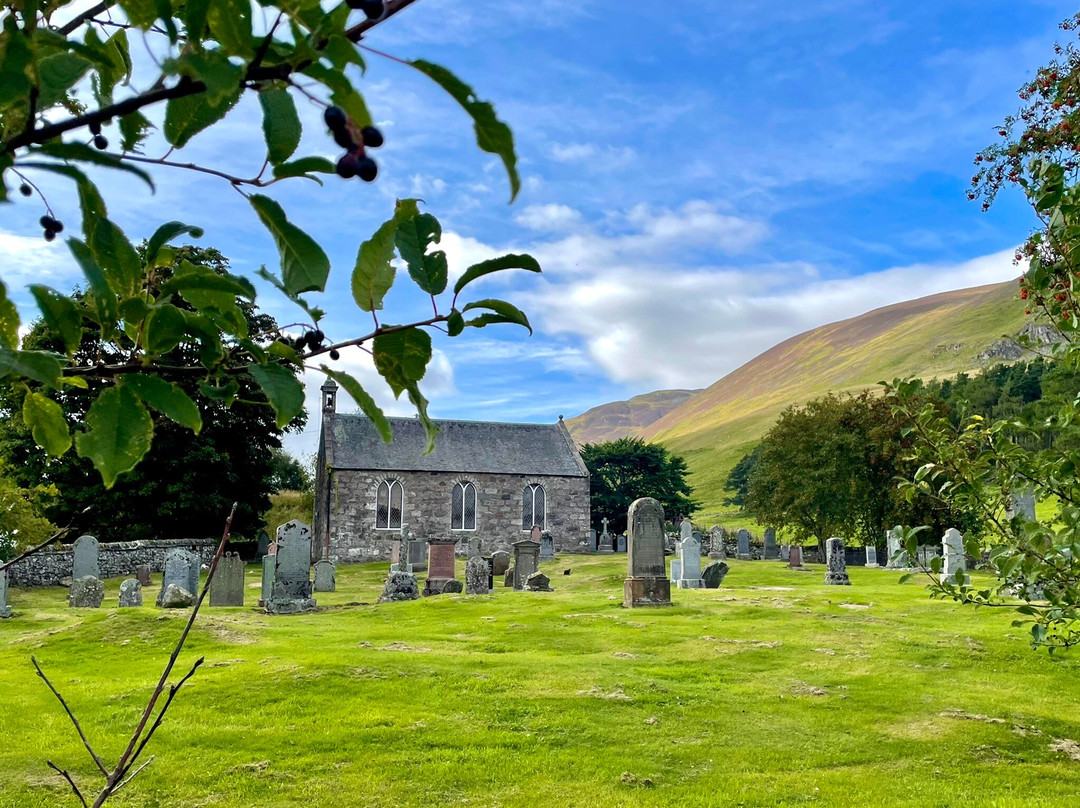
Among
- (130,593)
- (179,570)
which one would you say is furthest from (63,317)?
(179,570)

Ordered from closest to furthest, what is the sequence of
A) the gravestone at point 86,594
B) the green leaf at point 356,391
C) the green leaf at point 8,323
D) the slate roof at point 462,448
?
1. the green leaf at point 8,323
2. the green leaf at point 356,391
3. the gravestone at point 86,594
4. the slate roof at point 462,448

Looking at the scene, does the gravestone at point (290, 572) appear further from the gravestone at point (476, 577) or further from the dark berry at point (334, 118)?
the dark berry at point (334, 118)

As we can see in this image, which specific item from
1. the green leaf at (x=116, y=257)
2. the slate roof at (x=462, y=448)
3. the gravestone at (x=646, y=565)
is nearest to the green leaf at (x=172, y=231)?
the green leaf at (x=116, y=257)

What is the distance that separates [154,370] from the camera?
61.6 inches

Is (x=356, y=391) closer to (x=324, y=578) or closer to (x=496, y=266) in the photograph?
(x=496, y=266)

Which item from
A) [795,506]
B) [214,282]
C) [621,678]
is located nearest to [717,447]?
[795,506]

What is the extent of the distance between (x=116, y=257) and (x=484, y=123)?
0.74 m

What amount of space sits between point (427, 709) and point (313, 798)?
8.96ft

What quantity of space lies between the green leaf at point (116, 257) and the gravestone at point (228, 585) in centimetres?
2118

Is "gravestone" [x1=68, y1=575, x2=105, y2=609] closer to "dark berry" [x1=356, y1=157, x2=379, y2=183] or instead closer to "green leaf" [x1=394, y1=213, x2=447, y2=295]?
"green leaf" [x1=394, y1=213, x2=447, y2=295]

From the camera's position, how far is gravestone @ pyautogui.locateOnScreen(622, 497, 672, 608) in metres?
18.3

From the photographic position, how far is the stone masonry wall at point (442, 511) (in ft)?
139

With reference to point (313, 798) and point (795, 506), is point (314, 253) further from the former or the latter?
point (795, 506)

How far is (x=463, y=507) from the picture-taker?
148 ft
